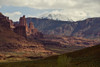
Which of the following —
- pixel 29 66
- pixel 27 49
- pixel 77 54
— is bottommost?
pixel 27 49

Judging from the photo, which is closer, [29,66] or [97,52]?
[29,66]

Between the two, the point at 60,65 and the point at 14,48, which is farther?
the point at 14,48

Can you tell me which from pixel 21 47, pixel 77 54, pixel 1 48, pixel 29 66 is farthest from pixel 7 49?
pixel 29 66

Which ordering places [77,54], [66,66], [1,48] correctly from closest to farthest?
1. [66,66]
2. [77,54]
3. [1,48]

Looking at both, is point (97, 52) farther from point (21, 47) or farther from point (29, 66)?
point (21, 47)

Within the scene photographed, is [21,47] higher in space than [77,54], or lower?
lower

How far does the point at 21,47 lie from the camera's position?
640 feet

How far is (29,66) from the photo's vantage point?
1044 inches

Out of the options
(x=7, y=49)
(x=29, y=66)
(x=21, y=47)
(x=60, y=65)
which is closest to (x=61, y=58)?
(x=60, y=65)

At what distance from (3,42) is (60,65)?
565ft

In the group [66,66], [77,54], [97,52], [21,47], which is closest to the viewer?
[66,66]

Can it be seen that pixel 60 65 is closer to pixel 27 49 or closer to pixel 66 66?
pixel 66 66

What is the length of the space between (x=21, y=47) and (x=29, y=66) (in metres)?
170

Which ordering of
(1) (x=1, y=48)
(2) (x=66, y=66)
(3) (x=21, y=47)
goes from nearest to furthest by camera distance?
(2) (x=66, y=66) → (1) (x=1, y=48) → (3) (x=21, y=47)
